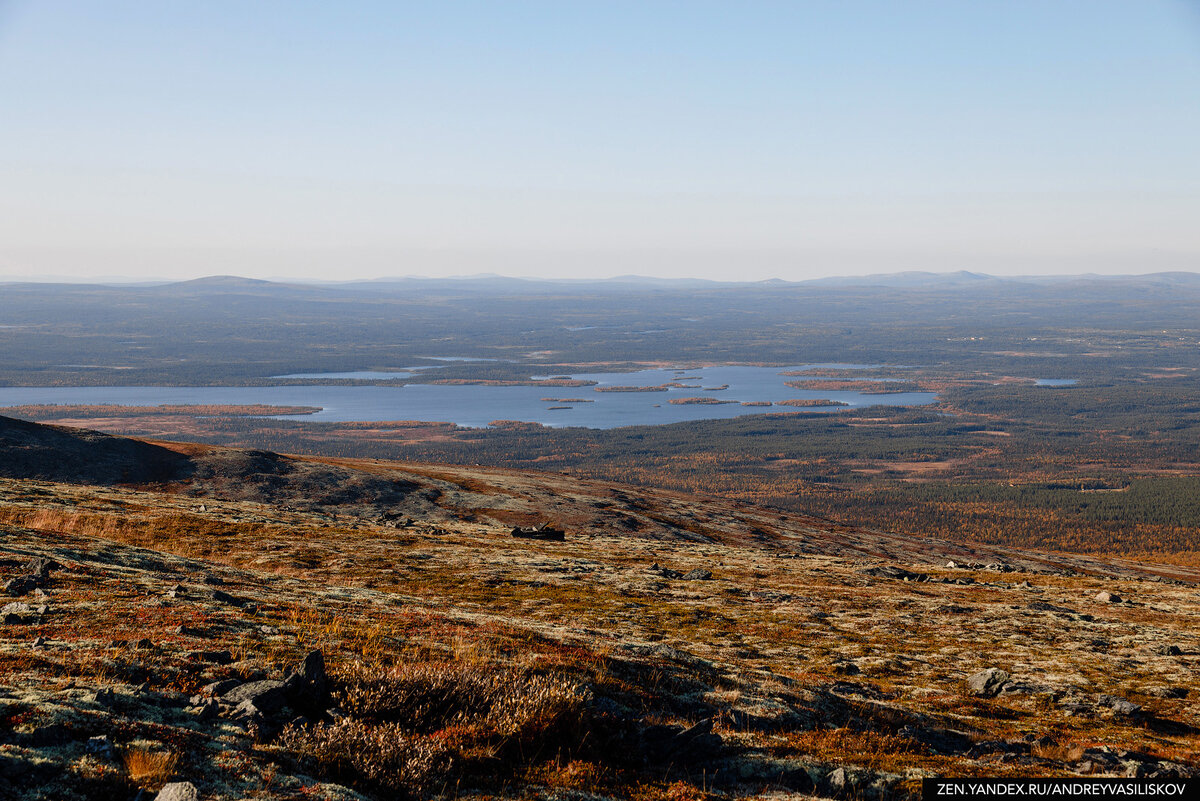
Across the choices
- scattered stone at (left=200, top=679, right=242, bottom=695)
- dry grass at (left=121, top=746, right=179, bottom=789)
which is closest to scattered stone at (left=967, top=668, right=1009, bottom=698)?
scattered stone at (left=200, top=679, right=242, bottom=695)

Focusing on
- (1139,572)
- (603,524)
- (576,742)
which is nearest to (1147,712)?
(576,742)

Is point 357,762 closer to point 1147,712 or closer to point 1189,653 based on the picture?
point 1147,712

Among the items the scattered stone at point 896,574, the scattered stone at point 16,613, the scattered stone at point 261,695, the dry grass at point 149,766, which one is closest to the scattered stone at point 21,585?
the scattered stone at point 16,613

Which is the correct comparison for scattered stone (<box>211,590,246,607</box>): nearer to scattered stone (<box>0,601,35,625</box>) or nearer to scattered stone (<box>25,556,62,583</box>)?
scattered stone (<box>25,556,62,583</box>)

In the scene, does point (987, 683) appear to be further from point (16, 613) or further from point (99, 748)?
point (16, 613)

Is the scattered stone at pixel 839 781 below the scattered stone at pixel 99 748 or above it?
below

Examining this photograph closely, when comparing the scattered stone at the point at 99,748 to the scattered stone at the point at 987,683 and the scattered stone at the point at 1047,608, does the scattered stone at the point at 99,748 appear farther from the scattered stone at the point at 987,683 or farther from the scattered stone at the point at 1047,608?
the scattered stone at the point at 1047,608
